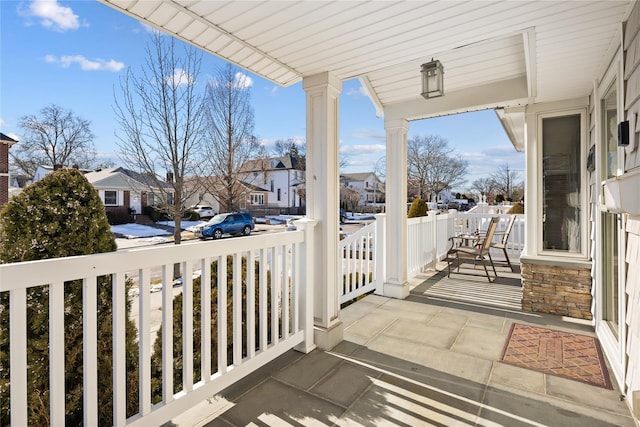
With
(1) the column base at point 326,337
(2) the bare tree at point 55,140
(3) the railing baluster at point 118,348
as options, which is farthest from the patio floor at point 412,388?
(2) the bare tree at point 55,140

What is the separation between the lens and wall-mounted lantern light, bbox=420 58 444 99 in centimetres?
273

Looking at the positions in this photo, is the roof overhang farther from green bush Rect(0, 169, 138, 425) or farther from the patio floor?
the patio floor

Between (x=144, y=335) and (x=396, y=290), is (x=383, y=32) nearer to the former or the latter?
(x=144, y=335)

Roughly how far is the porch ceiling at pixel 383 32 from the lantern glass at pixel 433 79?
331mm

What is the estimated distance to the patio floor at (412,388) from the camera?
5.97 feet

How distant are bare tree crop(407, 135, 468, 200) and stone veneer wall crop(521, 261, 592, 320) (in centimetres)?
1375

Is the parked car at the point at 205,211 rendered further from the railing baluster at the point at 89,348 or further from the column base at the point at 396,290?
the railing baluster at the point at 89,348

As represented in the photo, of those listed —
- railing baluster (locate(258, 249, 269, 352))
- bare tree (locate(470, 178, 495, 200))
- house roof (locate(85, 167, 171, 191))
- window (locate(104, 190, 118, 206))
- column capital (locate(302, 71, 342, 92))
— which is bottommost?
railing baluster (locate(258, 249, 269, 352))

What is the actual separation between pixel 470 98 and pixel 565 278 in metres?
2.21

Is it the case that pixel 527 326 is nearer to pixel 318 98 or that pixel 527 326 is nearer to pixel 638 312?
pixel 638 312

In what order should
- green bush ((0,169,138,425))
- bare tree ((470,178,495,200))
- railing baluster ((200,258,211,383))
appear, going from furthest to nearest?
1. bare tree ((470,178,495,200))
2. railing baluster ((200,258,211,383))
3. green bush ((0,169,138,425))

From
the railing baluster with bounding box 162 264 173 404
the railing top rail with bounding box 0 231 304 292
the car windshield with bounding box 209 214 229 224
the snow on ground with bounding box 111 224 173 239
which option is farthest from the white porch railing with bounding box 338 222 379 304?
the snow on ground with bounding box 111 224 173 239

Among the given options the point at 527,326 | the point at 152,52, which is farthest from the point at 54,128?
the point at 527,326

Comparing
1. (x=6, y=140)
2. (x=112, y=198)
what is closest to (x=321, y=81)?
(x=6, y=140)
